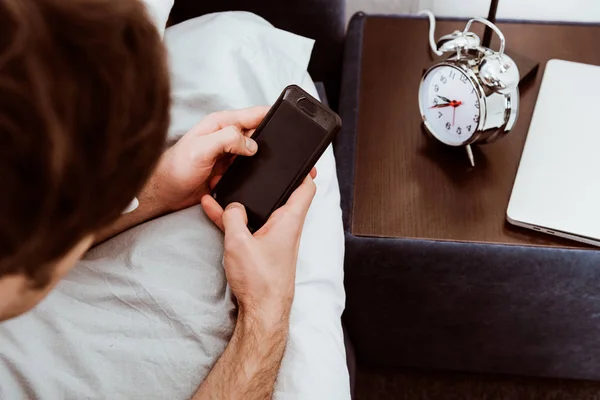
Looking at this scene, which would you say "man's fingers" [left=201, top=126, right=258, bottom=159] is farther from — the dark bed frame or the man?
the dark bed frame

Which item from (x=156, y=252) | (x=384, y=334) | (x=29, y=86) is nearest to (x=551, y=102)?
(x=384, y=334)

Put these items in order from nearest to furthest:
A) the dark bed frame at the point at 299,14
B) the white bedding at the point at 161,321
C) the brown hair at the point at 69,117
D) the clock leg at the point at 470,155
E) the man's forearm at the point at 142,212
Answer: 1. the brown hair at the point at 69,117
2. the white bedding at the point at 161,321
3. the man's forearm at the point at 142,212
4. the clock leg at the point at 470,155
5. the dark bed frame at the point at 299,14

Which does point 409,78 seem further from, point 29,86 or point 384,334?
point 29,86

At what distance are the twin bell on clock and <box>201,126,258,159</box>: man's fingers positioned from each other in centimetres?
27

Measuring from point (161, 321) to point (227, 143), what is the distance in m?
0.18

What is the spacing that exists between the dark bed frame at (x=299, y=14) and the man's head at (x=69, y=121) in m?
0.56

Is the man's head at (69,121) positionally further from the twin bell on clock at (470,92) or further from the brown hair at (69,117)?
the twin bell on clock at (470,92)

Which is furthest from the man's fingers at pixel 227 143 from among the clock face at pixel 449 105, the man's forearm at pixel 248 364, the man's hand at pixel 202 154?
the clock face at pixel 449 105

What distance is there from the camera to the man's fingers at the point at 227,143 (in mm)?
639

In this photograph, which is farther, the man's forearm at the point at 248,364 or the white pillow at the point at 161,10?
the white pillow at the point at 161,10

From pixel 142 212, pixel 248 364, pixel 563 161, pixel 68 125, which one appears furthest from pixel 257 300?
pixel 563 161

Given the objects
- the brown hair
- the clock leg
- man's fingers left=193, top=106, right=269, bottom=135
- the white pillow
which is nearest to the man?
the brown hair

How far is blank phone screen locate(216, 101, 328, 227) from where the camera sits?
65 cm

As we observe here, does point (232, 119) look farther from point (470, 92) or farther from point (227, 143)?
point (470, 92)
